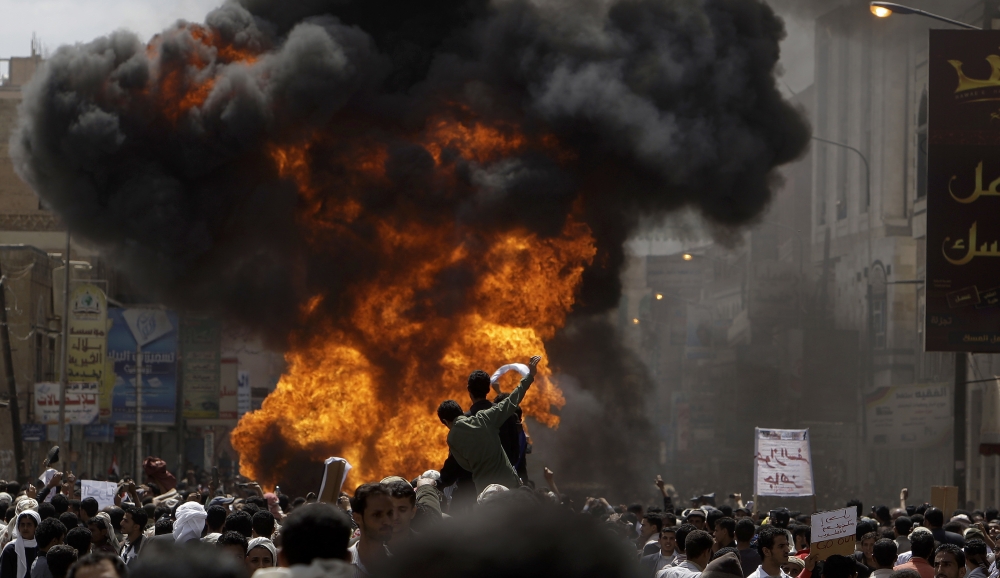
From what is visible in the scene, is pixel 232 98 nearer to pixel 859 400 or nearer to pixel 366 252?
pixel 366 252

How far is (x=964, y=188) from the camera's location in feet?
55.3

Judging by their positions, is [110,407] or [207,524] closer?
[207,524]

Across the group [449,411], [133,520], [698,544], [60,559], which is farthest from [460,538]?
[133,520]

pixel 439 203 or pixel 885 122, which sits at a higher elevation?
pixel 885 122

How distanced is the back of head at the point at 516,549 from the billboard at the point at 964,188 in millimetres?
15460

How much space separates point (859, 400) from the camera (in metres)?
49.4

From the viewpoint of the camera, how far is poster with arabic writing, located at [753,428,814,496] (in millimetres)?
Answer: 17391

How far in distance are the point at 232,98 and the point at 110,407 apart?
16.7 metres

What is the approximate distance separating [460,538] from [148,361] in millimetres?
37324

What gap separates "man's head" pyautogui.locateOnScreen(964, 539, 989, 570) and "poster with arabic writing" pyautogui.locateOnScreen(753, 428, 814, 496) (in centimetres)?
890

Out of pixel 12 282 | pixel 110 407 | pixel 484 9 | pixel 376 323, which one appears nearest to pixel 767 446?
pixel 376 323

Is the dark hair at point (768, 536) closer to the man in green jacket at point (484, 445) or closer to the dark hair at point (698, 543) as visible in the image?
the dark hair at point (698, 543)

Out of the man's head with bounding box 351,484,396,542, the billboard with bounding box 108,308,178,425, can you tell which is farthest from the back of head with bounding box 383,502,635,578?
the billboard with bounding box 108,308,178,425

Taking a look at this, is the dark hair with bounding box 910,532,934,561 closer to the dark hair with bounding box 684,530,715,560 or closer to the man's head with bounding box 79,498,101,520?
the dark hair with bounding box 684,530,715,560
